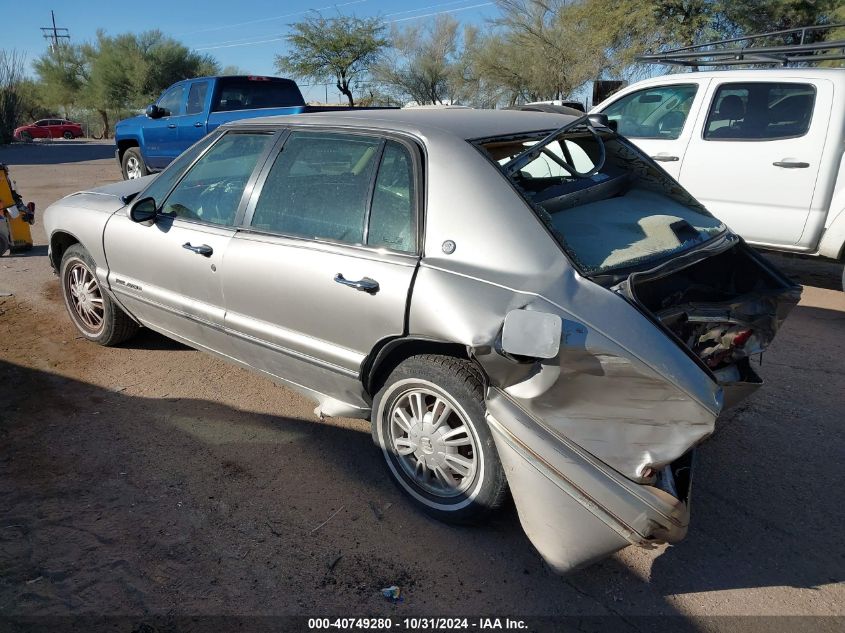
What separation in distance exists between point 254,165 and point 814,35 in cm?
1766

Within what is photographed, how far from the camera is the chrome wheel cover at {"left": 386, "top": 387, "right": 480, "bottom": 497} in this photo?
2854 mm

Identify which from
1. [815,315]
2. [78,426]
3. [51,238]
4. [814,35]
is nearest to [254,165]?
[78,426]

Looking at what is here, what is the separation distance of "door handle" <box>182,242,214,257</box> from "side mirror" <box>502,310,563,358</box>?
201 cm

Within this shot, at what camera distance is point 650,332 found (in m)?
2.38

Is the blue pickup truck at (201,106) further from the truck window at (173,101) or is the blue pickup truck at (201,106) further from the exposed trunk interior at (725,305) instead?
the exposed trunk interior at (725,305)

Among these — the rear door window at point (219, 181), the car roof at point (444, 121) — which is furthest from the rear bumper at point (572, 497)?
the rear door window at point (219, 181)

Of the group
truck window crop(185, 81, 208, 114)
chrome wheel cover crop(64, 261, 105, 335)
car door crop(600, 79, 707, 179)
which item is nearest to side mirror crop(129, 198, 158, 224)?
chrome wheel cover crop(64, 261, 105, 335)

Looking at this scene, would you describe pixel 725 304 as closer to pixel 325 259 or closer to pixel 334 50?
pixel 325 259

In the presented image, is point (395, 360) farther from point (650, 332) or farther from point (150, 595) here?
point (150, 595)

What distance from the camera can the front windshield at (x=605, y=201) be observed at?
2.87 m

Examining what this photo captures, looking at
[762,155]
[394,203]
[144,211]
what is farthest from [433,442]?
[762,155]

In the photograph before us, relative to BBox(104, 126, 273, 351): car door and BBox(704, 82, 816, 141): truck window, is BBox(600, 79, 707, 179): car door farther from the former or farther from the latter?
BBox(104, 126, 273, 351): car door

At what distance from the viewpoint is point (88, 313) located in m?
4.92

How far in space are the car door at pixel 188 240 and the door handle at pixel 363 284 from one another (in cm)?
94
